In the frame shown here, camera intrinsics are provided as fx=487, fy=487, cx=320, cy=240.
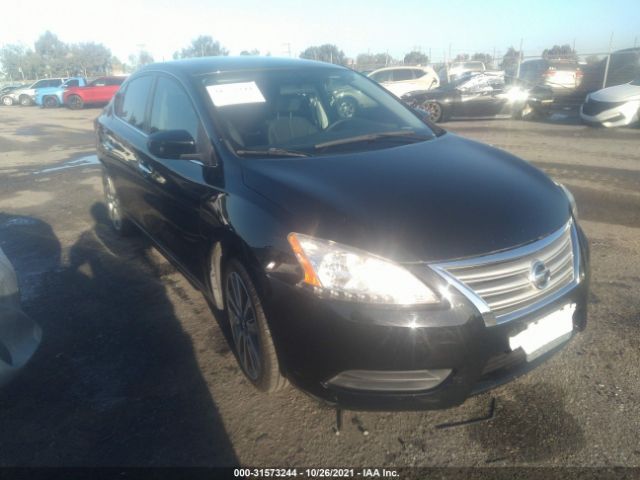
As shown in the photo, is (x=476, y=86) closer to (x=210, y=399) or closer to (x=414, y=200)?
(x=414, y=200)

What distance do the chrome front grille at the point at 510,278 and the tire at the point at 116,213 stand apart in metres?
3.72

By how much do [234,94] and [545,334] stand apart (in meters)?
2.16

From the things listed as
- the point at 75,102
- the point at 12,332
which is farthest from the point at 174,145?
the point at 75,102

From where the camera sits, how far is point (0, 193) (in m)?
7.21

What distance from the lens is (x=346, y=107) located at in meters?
3.47

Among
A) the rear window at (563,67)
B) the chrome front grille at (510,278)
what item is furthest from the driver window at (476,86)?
the chrome front grille at (510,278)

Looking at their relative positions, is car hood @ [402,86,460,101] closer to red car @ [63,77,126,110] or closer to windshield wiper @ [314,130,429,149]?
windshield wiper @ [314,130,429,149]

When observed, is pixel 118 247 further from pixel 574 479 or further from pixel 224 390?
pixel 574 479

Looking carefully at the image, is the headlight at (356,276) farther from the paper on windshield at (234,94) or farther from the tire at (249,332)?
the paper on windshield at (234,94)

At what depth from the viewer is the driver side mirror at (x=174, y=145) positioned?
272 centimetres

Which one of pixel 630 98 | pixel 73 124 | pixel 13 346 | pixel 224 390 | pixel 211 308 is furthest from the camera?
pixel 73 124

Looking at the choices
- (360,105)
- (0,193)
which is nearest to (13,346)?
(360,105)

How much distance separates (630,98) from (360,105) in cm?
1005

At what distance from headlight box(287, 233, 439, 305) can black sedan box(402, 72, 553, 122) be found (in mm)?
11930
